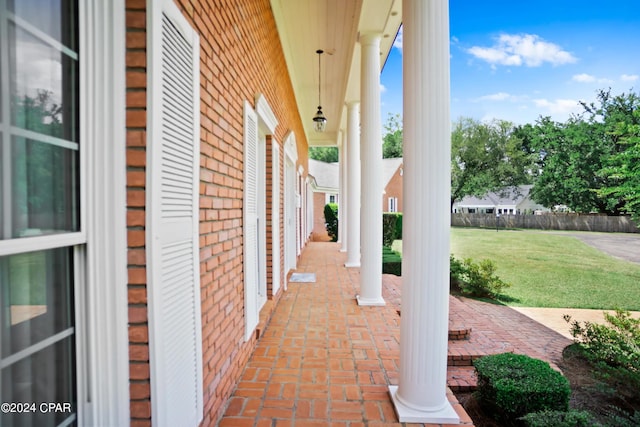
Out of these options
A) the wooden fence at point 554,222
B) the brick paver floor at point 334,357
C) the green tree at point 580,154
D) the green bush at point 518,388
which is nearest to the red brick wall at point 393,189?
the wooden fence at point 554,222

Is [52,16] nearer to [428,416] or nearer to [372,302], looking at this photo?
[428,416]

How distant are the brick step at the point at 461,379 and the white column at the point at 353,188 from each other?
4209 millimetres

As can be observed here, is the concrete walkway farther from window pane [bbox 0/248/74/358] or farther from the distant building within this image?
the distant building

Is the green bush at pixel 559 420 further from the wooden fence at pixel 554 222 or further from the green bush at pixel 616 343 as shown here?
the wooden fence at pixel 554 222

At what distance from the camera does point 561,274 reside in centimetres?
1322

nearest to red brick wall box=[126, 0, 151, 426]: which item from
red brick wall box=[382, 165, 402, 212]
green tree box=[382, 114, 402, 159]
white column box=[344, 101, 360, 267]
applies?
white column box=[344, 101, 360, 267]

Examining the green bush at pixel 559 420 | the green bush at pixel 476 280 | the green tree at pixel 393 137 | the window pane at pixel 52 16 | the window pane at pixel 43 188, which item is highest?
the green tree at pixel 393 137

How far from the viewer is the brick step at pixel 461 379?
3.55 m

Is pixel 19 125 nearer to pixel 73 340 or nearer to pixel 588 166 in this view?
pixel 73 340

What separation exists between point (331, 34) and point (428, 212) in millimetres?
4527

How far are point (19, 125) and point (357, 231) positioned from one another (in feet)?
23.7

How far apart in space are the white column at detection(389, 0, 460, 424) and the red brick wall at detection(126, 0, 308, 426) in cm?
132

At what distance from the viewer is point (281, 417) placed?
2.35 m

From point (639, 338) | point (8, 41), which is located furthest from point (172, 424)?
point (639, 338)
